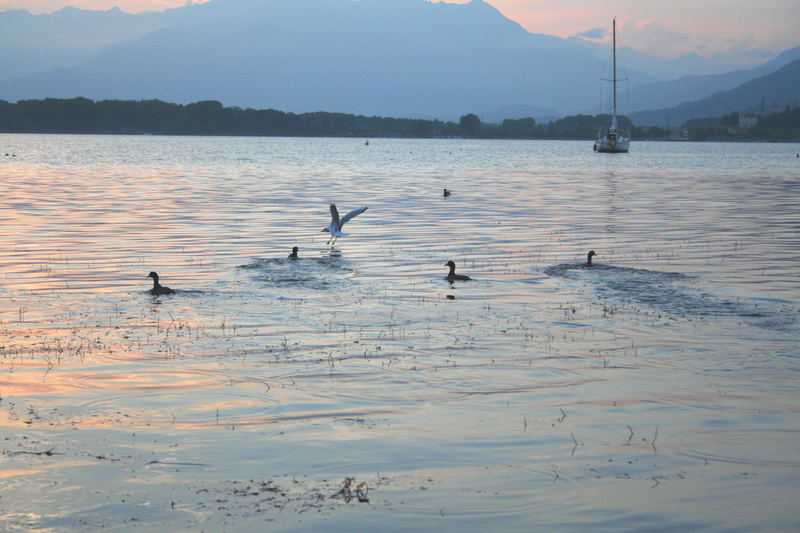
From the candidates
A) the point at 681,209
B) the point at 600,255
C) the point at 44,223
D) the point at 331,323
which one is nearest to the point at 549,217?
the point at 681,209

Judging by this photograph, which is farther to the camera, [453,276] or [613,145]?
[613,145]

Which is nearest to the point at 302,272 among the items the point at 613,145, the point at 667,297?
the point at 667,297

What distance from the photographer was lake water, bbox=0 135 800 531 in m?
8.20

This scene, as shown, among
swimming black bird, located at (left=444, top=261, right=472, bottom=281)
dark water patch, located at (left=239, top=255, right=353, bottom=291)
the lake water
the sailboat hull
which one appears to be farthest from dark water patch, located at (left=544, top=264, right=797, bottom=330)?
the sailboat hull

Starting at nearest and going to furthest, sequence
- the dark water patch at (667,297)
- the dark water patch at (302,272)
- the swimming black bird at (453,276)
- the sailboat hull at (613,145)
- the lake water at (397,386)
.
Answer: the lake water at (397,386), the dark water patch at (667,297), the dark water patch at (302,272), the swimming black bird at (453,276), the sailboat hull at (613,145)

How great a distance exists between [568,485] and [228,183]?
5156 centimetres

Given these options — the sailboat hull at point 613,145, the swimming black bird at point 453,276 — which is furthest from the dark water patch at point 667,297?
the sailboat hull at point 613,145

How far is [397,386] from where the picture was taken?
468 inches

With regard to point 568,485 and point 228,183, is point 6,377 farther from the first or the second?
point 228,183

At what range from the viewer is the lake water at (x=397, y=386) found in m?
8.20

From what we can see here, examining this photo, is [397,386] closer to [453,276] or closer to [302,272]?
[453,276]

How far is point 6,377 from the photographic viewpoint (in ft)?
39.3

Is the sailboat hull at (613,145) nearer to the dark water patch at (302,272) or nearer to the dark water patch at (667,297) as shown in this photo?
the dark water patch at (302,272)

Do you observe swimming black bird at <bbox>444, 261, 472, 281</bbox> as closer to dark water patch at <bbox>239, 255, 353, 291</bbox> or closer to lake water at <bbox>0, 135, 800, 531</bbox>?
lake water at <bbox>0, 135, 800, 531</bbox>
